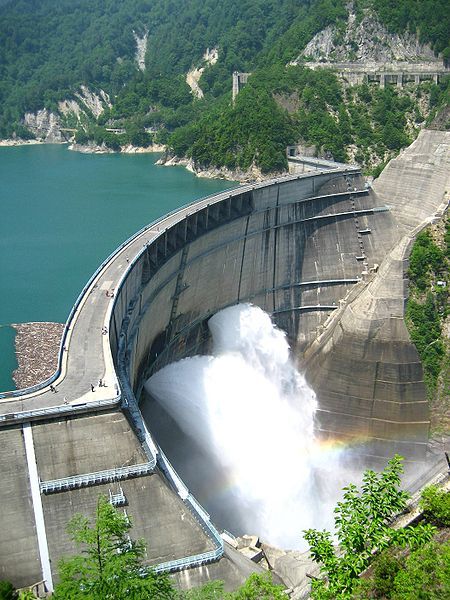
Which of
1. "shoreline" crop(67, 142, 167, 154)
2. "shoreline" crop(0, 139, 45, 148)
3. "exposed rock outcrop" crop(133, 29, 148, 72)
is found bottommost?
"shoreline" crop(67, 142, 167, 154)

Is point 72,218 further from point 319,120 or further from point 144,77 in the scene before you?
point 144,77

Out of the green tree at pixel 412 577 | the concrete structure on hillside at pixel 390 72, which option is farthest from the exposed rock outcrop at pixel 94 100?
the green tree at pixel 412 577

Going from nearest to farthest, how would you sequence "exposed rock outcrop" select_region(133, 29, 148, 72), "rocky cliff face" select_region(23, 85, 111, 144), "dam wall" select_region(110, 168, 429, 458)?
1. "dam wall" select_region(110, 168, 429, 458)
2. "rocky cliff face" select_region(23, 85, 111, 144)
3. "exposed rock outcrop" select_region(133, 29, 148, 72)

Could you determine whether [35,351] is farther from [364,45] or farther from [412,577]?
[364,45]

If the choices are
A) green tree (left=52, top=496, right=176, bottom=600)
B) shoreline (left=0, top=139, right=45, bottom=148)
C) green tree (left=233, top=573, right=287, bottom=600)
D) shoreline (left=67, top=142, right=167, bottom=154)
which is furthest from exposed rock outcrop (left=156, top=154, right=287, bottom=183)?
green tree (left=233, top=573, right=287, bottom=600)

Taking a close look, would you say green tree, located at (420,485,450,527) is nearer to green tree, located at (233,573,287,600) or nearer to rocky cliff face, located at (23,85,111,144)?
green tree, located at (233,573,287,600)

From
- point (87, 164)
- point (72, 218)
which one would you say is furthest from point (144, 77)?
point (72, 218)

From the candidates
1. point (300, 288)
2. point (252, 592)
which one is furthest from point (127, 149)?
point (252, 592)

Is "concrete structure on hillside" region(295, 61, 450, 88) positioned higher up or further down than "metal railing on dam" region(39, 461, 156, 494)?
higher up
